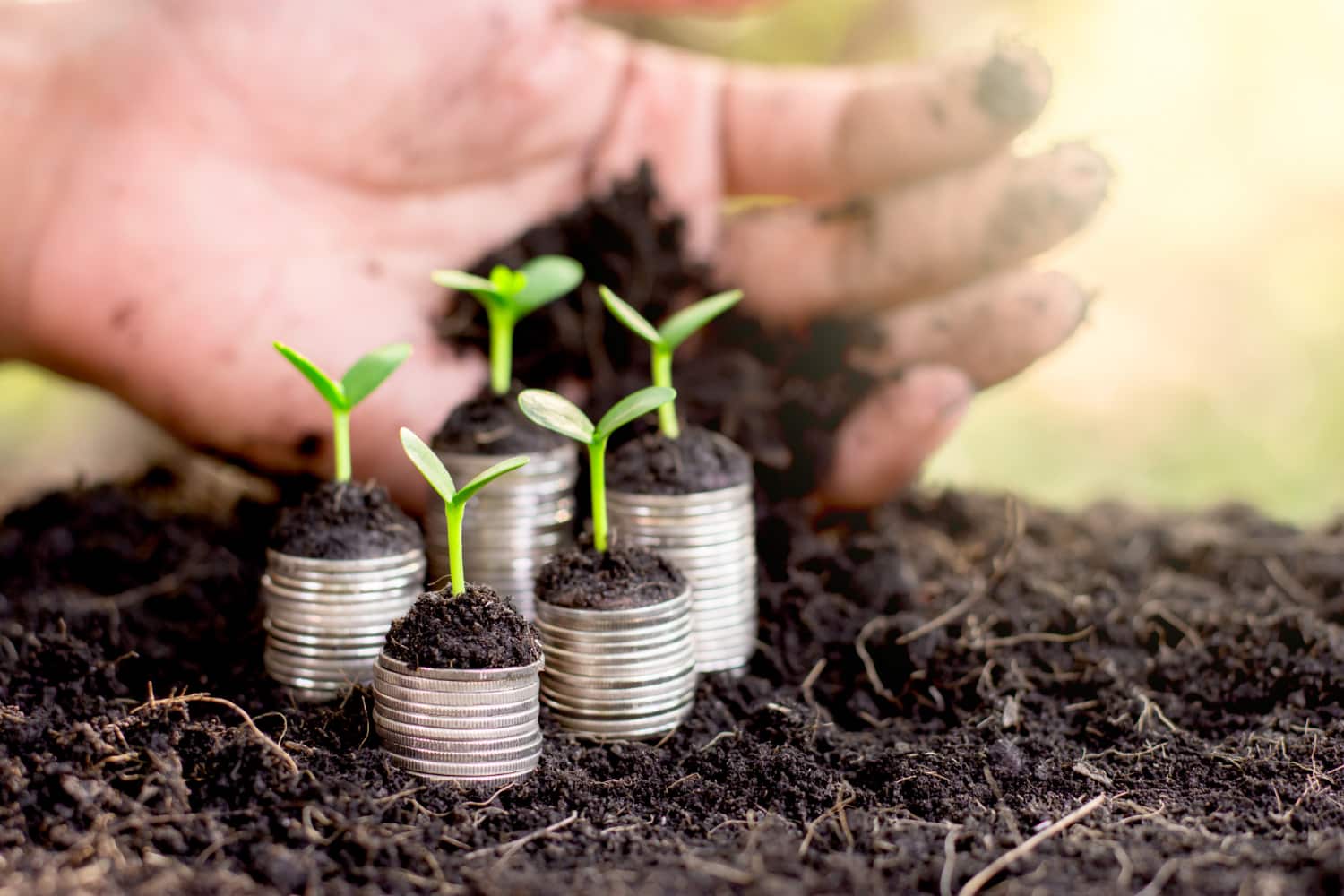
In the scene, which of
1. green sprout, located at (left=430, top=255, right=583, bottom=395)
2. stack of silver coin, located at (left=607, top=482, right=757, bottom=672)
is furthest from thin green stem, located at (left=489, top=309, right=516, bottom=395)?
stack of silver coin, located at (left=607, top=482, right=757, bottom=672)

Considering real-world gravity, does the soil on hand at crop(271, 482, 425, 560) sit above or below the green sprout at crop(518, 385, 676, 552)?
below

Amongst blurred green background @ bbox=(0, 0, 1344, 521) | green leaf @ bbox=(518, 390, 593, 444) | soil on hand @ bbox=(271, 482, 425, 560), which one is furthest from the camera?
blurred green background @ bbox=(0, 0, 1344, 521)

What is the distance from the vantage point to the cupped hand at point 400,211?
1.86 m

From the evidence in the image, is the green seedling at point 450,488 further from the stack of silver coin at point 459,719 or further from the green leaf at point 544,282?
the green leaf at point 544,282

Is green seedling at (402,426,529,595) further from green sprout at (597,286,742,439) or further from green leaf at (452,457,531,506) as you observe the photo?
green sprout at (597,286,742,439)

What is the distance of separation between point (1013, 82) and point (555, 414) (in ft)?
3.12

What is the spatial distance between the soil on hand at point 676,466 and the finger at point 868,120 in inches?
28.2

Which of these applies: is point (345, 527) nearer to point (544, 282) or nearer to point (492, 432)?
point (492, 432)

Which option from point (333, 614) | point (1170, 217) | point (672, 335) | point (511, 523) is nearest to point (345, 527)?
point (333, 614)

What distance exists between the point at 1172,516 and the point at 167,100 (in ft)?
6.18

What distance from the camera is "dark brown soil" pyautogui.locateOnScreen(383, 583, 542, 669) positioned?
1163 mm

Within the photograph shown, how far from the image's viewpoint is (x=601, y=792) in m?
1.21

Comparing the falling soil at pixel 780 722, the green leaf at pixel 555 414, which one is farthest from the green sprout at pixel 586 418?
the falling soil at pixel 780 722

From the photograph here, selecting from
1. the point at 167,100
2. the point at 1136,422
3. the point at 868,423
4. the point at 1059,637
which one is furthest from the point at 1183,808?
the point at 1136,422
